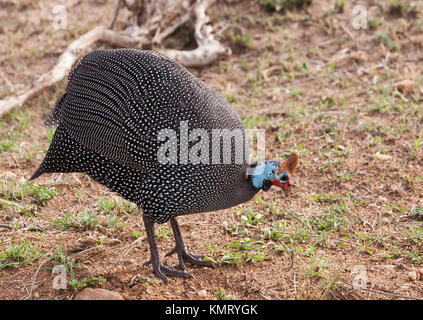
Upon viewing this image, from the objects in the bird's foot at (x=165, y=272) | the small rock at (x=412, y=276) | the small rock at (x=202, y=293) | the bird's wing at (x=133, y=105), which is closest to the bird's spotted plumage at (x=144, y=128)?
the bird's wing at (x=133, y=105)

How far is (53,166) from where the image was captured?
3238mm

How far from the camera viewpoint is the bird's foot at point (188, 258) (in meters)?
3.32

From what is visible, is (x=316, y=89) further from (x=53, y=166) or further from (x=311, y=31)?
(x=53, y=166)

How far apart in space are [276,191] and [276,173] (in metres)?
1.17

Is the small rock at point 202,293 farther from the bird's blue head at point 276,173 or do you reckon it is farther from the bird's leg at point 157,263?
the bird's blue head at point 276,173

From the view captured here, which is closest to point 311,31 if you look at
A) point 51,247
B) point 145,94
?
point 145,94

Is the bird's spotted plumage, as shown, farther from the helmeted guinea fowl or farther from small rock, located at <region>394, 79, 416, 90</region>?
small rock, located at <region>394, 79, 416, 90</region>

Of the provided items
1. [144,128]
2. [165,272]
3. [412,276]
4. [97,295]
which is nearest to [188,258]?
[165,272]

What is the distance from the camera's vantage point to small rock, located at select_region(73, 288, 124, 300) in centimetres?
282

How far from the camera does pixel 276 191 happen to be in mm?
4129

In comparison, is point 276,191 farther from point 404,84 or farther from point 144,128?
point 404,84

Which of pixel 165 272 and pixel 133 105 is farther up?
pixel 133 105

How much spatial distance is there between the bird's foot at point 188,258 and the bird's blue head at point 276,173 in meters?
0.67

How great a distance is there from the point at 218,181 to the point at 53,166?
110cm
